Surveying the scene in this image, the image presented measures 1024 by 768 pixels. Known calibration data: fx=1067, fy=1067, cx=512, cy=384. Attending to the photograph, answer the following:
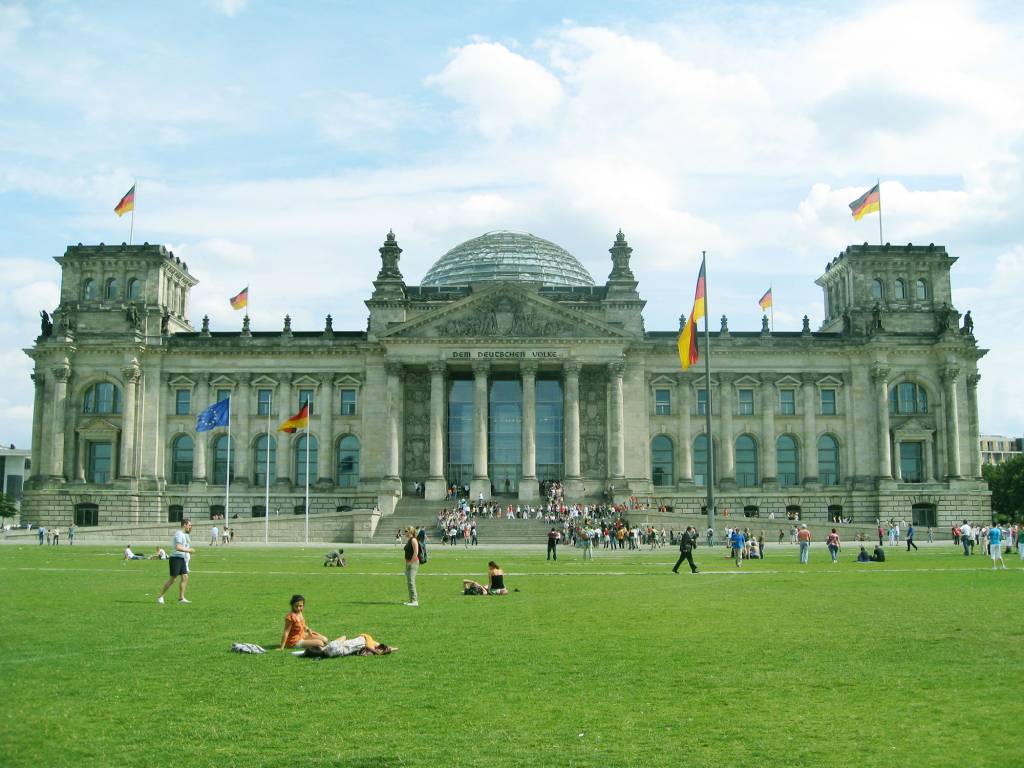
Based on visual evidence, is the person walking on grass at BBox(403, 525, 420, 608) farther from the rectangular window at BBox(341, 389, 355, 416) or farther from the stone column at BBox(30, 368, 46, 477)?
the stone column at BBox(30, 368, 46, 477)

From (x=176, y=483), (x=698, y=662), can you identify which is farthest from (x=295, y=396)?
(x=698, y=662)

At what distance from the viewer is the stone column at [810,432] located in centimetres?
8919

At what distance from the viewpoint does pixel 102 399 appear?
292 ft

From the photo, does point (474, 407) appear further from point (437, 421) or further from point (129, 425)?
point (129, 425)

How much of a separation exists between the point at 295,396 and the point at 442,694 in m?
77.1

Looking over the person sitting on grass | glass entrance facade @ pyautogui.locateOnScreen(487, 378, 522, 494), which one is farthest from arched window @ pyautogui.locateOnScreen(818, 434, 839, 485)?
the person sitting on grass

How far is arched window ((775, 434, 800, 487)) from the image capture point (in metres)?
90.2

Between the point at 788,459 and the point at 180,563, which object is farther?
the point at 788,459

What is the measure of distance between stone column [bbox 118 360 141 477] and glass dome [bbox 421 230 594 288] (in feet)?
92.2

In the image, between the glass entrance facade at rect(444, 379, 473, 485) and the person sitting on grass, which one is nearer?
the person sitting on grass

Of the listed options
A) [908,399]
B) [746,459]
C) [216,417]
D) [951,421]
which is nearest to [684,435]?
[746,459]

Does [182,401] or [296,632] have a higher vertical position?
[182,401]

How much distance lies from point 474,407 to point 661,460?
16680mm

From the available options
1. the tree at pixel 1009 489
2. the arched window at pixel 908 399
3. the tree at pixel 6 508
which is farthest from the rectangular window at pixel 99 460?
the tree at pixel 1009 489
